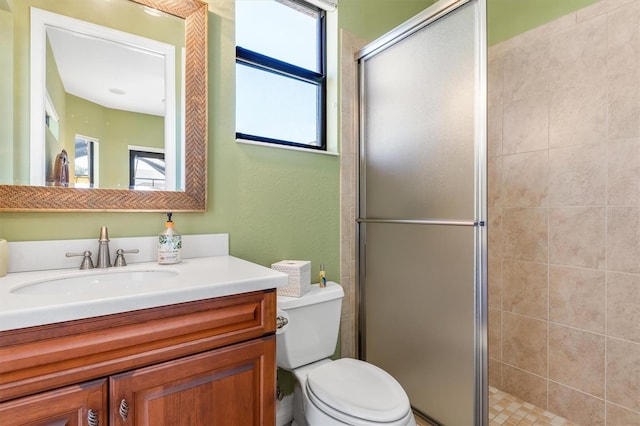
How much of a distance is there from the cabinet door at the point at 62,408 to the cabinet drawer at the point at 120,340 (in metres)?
0.02

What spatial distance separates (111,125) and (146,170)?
203mm

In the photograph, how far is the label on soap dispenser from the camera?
1208 millimetres

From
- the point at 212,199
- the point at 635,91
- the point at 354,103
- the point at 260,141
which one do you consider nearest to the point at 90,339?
the point at 212,199

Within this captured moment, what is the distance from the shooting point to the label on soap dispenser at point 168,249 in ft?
3.96

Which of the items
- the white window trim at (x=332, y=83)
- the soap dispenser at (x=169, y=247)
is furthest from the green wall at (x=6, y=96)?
the white window trim at (x=332, y=83)

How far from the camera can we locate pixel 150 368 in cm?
80

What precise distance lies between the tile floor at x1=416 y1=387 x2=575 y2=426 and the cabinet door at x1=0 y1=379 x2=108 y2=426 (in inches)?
55.0

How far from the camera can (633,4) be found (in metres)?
1.48

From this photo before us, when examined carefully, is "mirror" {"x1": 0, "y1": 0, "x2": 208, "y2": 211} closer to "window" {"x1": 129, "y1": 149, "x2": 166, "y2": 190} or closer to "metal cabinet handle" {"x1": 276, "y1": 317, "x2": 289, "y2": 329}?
"window" {"x1": 129, "y1": 149, "x2": 166, "y2": 190}

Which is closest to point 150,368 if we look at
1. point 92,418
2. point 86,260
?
point 92,418

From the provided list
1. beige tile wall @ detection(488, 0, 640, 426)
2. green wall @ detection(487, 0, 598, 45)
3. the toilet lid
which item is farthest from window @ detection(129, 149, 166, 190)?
green wall @ detection(487, 0, 598, 45)

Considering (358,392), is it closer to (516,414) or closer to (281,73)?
(516,414)

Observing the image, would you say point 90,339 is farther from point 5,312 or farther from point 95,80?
point 95,80

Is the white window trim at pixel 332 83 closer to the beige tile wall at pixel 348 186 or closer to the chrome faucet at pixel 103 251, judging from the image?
the beige tile wall at pixel 348 186
